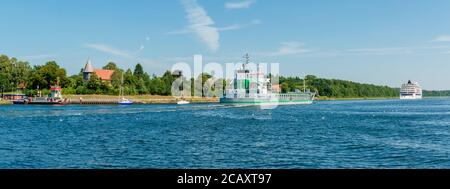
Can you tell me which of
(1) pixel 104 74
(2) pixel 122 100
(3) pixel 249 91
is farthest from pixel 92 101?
(3) pixel 249 91

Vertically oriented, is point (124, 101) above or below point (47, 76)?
below

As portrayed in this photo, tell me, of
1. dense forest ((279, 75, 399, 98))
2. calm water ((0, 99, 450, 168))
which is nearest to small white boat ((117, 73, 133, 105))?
dense forest ((279, 75, 399, 98))

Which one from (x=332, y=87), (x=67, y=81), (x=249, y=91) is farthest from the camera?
(x=332, y=87)

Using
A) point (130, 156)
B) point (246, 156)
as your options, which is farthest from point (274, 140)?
point (130, 156)

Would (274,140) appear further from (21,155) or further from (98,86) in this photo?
(98,86)

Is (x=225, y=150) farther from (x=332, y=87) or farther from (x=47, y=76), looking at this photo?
(x=332, y=87)

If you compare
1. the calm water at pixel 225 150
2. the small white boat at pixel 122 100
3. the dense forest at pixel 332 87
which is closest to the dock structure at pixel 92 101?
the small white boat at pixel 122 100

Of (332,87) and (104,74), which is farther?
(332,87)

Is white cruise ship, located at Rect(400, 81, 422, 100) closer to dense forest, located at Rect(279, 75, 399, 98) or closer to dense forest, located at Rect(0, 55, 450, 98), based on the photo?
dense forest, located at Rect(279, 75, 399, 98)

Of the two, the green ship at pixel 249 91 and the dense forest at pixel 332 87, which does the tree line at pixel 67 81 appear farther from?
the dense forest at pixel 332 87

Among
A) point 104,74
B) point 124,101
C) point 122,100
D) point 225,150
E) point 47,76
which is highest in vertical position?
point 104,74

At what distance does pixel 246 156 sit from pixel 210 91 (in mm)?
79057
